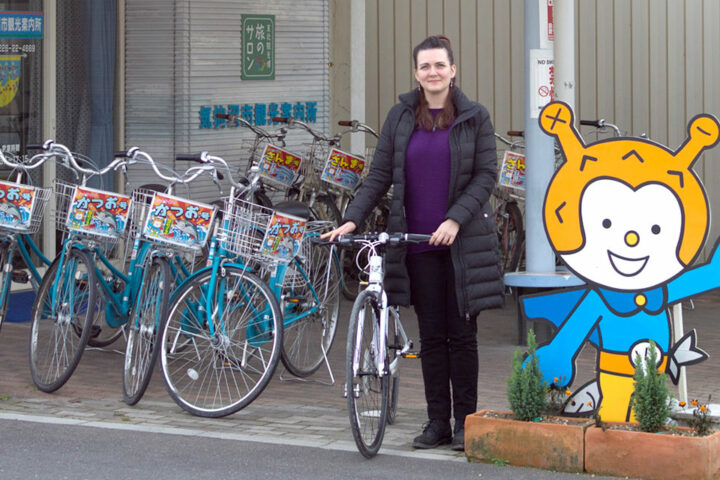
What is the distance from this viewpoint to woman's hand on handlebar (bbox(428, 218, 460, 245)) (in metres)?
5.55

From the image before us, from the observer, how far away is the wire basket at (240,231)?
21.7 ft

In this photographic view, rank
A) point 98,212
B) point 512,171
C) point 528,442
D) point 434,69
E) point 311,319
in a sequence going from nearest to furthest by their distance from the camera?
point 528,442, point 434,69, point 98,212, point 311,319, point 512,171

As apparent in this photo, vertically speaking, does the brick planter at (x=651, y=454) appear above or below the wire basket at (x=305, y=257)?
below

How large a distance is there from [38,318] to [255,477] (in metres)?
2.43

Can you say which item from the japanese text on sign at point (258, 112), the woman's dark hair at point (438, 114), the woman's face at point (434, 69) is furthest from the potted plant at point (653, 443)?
the japanese text on sign at point (258, 112)

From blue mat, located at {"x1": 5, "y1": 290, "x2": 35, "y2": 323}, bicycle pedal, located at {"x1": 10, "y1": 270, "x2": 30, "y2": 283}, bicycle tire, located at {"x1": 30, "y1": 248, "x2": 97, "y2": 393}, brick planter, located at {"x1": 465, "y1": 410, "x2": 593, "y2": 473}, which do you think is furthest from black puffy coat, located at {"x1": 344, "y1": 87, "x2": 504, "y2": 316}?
Answer: blue mat, located at {"x1": 5, "y1": 290, "x2": 35, "y2": 323}

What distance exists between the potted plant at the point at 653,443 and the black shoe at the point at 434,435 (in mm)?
781

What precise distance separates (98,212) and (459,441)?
99.7 inches

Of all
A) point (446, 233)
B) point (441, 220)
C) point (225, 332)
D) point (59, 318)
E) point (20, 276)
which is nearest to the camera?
point (446, 233)

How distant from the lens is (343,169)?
10.3m

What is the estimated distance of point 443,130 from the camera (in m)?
5.75

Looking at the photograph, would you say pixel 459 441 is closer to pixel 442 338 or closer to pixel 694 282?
pixel 442 338

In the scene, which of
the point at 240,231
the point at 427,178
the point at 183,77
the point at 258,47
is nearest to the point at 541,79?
the point at 240,231

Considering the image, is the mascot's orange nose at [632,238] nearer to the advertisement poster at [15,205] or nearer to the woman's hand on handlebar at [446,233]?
the woman's hand on handlebar at [446,233]
